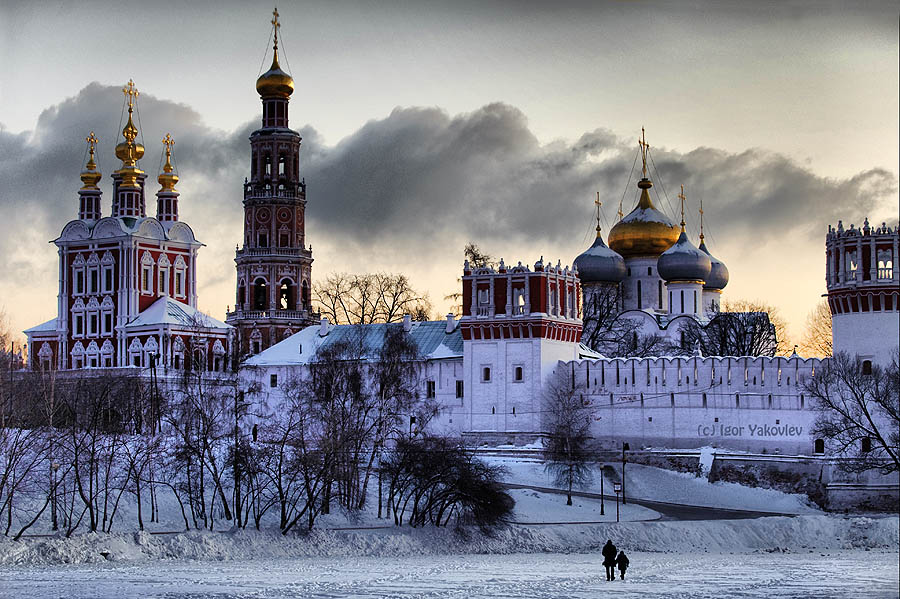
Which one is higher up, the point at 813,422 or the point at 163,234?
the point at 163,234

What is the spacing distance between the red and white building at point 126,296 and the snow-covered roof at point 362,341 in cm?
452

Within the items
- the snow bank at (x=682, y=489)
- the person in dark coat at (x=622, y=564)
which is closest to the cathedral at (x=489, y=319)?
the snow bank at (x=682, y=489)

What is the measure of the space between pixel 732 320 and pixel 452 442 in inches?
837

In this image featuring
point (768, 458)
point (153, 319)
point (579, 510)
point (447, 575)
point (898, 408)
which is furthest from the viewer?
point (153, 319)

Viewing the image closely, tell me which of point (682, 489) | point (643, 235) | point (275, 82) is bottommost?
point (682, 489)

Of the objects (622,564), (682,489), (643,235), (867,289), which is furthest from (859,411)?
(643,235)

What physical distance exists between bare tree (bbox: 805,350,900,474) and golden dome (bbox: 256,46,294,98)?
84.1ft

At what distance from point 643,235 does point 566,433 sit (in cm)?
1945

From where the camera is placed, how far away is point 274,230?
Result: 71125 millimetres

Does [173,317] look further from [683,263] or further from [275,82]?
[683,263]

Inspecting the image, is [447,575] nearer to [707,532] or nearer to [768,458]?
[707,532]

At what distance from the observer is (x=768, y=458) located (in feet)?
176

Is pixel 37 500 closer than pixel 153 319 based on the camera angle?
Yes

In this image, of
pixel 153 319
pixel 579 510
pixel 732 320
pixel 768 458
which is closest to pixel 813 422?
pixel 768 458
